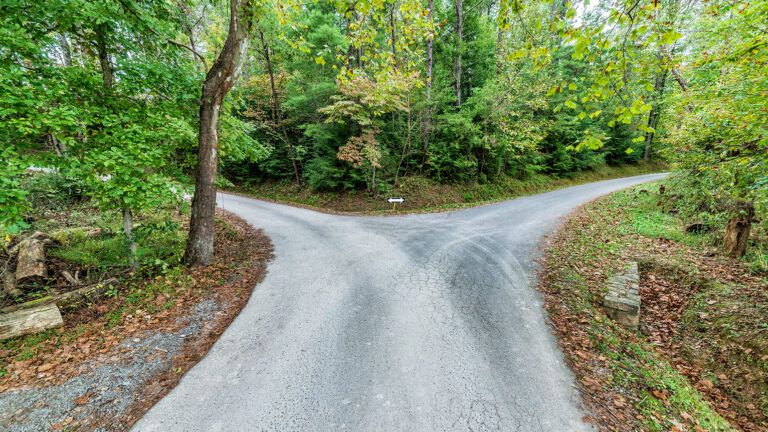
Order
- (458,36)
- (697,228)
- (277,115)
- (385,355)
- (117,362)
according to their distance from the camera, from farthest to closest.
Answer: (277,115) < (458,36) < (697,228) < (385,355) < (117,362)

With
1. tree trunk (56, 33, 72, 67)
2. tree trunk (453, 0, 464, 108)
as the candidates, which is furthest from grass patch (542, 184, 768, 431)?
tree trunk (453, 0, 464, 108)

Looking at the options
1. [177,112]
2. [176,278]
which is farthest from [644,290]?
[177,112]

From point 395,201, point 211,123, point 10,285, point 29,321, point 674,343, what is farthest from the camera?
point 395,201

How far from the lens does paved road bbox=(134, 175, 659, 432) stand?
119 inches

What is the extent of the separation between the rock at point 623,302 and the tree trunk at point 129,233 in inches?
367

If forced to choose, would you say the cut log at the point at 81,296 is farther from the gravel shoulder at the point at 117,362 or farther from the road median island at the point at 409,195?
the road median island at the point at 409,195

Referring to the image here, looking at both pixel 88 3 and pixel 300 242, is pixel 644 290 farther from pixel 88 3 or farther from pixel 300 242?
pixel 88 3

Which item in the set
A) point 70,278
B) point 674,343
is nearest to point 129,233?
point 70,278

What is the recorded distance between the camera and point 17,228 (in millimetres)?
3713

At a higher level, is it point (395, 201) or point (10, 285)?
point (395, 201)

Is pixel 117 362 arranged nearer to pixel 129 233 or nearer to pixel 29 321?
pixel 29 321

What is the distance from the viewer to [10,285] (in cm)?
539

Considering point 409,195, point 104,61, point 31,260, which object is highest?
point 104,61

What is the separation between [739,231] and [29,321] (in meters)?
→ 13.9
